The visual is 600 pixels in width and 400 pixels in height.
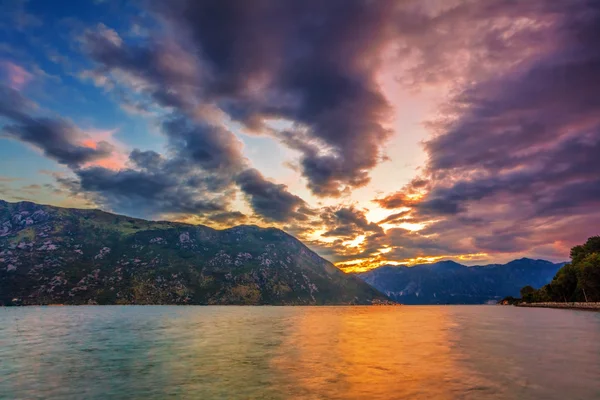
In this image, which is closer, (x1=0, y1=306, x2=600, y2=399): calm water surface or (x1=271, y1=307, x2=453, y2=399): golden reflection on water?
(x1=0, y1=306, x2=600, y2=399): calm water surface

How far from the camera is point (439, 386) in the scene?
99.7ft

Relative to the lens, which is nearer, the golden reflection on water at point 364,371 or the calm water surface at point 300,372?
the calm water surface at point 300,372

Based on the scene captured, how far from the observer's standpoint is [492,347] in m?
57.1

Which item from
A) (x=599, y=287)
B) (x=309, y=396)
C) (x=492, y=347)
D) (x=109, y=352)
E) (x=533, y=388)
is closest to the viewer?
(x=309, y=396)

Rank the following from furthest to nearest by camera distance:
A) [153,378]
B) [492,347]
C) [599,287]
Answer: [599,287], [492,347], [153,378]

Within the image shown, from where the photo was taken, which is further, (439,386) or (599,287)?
(599,287)

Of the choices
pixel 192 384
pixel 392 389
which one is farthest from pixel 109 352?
pixel 392 389

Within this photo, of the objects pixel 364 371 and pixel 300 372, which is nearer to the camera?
pixel 300 372

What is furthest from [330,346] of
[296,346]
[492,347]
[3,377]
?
[3,377]

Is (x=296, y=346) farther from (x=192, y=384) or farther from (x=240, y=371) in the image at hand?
(x=192, y=384)

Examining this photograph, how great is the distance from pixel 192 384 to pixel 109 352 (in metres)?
27.8

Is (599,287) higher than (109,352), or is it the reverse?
(599,287)

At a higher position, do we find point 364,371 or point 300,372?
point 364,371

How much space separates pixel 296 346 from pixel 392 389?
1303 inches
